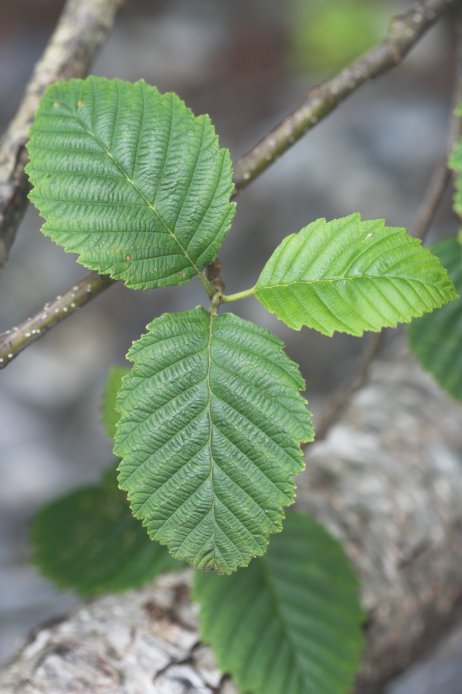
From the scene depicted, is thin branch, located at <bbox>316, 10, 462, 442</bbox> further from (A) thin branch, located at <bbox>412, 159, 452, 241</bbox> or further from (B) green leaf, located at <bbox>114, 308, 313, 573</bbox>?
(B) green leaf, located at <bbox>114, 308, 313, 573</bbox>

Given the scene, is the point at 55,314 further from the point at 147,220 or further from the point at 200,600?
the point at 200,600

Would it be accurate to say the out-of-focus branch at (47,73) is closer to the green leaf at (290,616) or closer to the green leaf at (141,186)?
the green leaf at (141,186)

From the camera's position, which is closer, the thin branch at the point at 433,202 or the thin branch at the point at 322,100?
the thin branch at the point at 322,100

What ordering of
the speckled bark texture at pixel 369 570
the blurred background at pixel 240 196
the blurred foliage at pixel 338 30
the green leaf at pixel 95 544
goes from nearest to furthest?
the speckled bark texture at pixel 369 570 < the green leaf at pixel 95 544 < the blurred background at pixel 240 196 < the blurred foliage at pixel 338 30

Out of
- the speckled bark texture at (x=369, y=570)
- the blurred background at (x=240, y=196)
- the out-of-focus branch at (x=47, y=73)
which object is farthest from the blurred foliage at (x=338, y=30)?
the out-of-focus branch at (x=47, y=73)

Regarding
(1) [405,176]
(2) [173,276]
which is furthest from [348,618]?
(1) [405,176]

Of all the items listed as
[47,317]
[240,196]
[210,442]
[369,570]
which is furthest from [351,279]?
[240,196]

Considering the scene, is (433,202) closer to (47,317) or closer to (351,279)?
(351,279)
